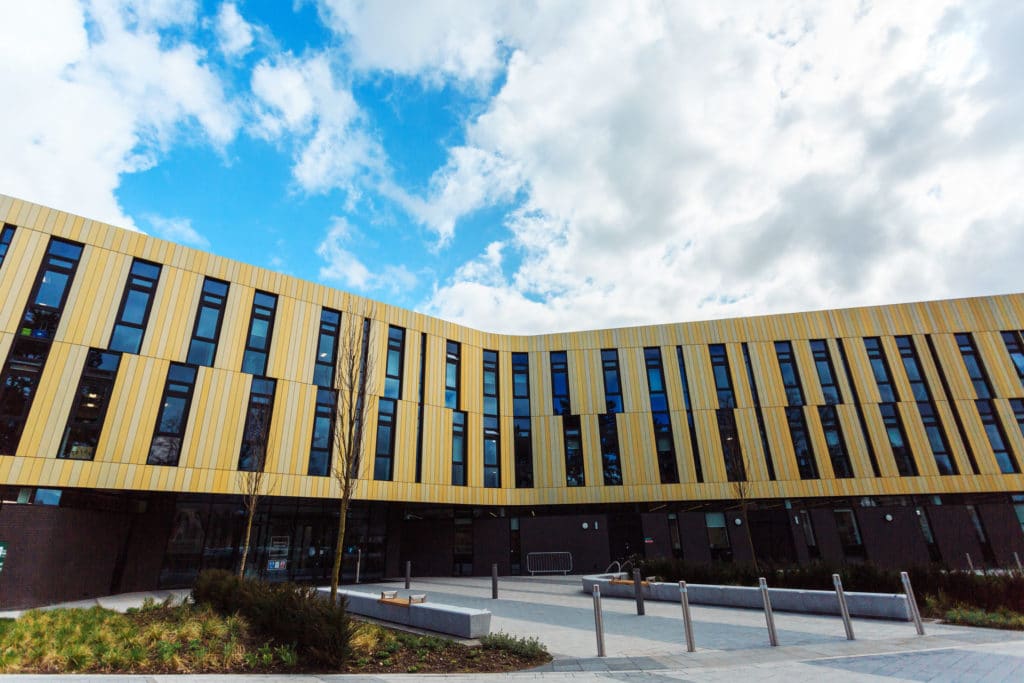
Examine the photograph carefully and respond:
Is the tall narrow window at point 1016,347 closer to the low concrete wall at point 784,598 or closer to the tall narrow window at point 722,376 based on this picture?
the tall narrow window at point 722,376

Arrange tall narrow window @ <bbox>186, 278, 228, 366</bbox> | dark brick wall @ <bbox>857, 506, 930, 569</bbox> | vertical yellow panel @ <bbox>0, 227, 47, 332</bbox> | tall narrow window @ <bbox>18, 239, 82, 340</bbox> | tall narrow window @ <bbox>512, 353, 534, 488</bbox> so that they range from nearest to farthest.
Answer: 1. vertical yellow panel @ <bbox>0, 227, 47, 332</bbox>
2. tall narrow window @ <bbox>18, 239, 82, 340</bbox>
3. tall narrow window @ <bbox>186, 278, 228, 366</bbox>
4. dark brick wall @ <bbox>857, 506, 930, 569</bbox>
5. tall narrow window @ <bbox>512, 353, 534, 488</bbox>

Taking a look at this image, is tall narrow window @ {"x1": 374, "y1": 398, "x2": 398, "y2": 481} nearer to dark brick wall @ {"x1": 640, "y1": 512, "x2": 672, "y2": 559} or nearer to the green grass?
the green grass

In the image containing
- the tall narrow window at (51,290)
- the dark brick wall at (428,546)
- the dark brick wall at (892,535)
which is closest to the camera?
the tall narrow window at (51,290)

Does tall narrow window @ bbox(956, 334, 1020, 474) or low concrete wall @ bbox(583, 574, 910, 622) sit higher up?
tall narrow window @ bbox(956, 334, 1020, 474)

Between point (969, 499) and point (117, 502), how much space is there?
125 feet

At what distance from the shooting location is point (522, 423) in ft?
94.0

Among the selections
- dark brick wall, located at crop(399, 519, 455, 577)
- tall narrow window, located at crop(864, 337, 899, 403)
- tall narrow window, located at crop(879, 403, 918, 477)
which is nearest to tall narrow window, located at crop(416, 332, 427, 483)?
dark brick wall, located at crop(399, 519, 455, 577)

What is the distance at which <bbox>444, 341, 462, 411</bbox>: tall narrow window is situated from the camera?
26531 mm

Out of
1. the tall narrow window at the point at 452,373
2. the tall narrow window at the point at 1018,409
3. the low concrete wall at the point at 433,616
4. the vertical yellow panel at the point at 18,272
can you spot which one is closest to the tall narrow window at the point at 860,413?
the tall narrow window at the point at 1018,409

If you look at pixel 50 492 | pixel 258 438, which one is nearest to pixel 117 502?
pixel 50 492

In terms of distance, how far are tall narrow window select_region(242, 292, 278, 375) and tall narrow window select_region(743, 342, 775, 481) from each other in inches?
960

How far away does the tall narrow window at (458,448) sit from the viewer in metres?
25.7

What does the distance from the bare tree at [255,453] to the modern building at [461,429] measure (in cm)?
25

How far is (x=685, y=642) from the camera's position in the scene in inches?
358
